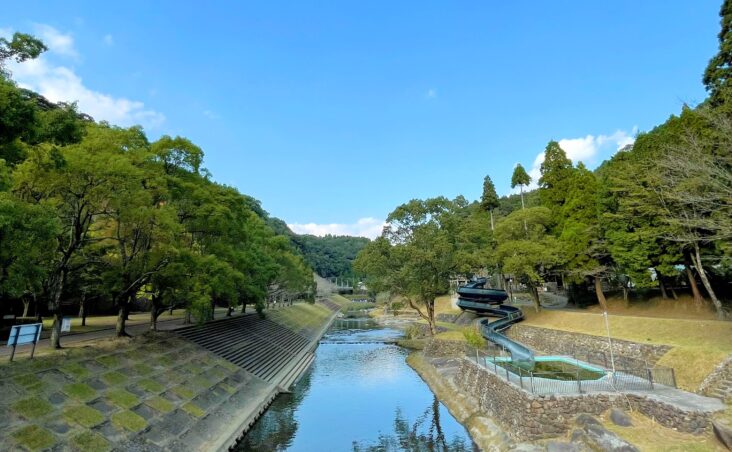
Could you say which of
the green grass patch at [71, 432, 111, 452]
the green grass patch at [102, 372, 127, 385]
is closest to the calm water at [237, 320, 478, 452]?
the green grass patch at [102, 372, 127, 385]

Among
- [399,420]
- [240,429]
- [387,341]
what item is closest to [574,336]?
[399,420]

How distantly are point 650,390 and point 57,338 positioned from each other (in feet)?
84.0

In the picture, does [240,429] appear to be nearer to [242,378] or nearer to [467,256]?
[242,378]

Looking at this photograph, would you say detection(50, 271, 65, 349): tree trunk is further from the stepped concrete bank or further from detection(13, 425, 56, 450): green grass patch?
detection(13, 425, 56, 450): green grass patch

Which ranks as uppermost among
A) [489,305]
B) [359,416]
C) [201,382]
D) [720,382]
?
[489,305]

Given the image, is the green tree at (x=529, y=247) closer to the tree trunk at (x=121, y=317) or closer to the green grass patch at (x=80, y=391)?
the tree trunk at (x=121, y=317)

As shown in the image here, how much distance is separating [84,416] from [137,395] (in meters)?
2.98

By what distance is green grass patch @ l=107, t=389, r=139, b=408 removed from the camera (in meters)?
15.0

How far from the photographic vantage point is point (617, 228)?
2870 centimetres

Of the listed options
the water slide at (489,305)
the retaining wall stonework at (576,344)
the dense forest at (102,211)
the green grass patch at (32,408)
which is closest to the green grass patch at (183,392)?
the dense forest at (102,211)

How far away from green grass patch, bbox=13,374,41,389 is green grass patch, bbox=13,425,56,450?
7.38ft

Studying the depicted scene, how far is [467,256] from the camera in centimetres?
3719

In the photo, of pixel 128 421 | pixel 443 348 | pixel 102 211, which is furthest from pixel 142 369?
pixel 443 348

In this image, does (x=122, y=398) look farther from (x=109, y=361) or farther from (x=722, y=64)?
(x=722, y=64)
